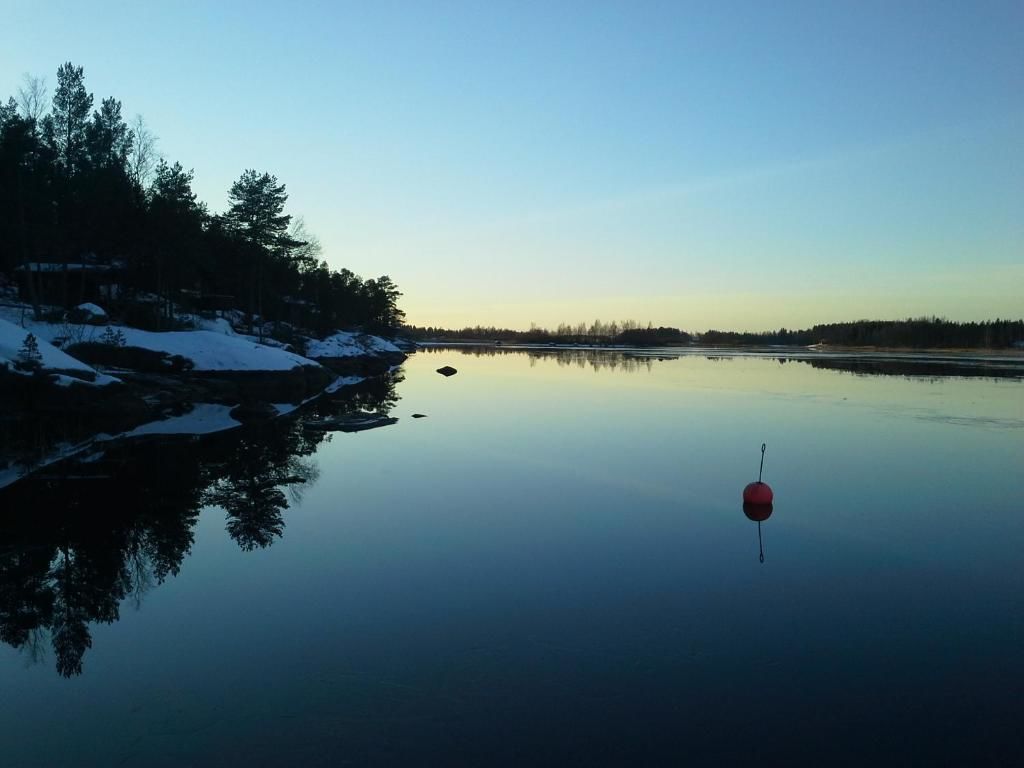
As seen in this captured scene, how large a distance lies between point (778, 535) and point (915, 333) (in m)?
196

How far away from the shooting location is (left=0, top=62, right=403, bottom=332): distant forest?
3909cm

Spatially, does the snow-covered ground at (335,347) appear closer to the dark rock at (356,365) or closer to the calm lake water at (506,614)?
the dark rock at (356,365)

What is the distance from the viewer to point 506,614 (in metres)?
9.12

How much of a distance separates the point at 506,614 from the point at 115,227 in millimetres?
44525

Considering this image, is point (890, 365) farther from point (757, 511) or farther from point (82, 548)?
point (82, 548)

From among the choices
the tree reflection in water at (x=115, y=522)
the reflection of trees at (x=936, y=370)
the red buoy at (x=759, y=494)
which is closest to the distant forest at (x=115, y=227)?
the tree reflection in water at (x=115, y=522)

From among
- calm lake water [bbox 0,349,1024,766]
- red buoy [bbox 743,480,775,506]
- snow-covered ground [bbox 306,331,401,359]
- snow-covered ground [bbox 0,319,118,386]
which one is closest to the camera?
calm lake water [bbox 0,349,1024,766]

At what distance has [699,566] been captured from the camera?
1122 cm

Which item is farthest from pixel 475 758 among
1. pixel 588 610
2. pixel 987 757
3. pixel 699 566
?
pixel 699 566

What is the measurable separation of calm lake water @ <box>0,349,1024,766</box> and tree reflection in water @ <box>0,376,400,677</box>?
0.07 m

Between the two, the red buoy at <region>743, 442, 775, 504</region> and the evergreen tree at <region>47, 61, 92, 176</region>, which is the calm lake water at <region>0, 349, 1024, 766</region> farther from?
the evergreen tree at <region>47, 61, 92, 176</region>

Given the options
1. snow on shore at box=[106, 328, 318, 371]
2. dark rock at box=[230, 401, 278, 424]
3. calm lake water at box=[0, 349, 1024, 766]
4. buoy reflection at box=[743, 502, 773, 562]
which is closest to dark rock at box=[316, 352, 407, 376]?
snow on shore at box=[106, 328, 318, 371]

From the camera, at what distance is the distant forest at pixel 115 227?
39094mm

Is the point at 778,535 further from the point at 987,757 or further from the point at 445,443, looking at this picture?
the point at 445,443
